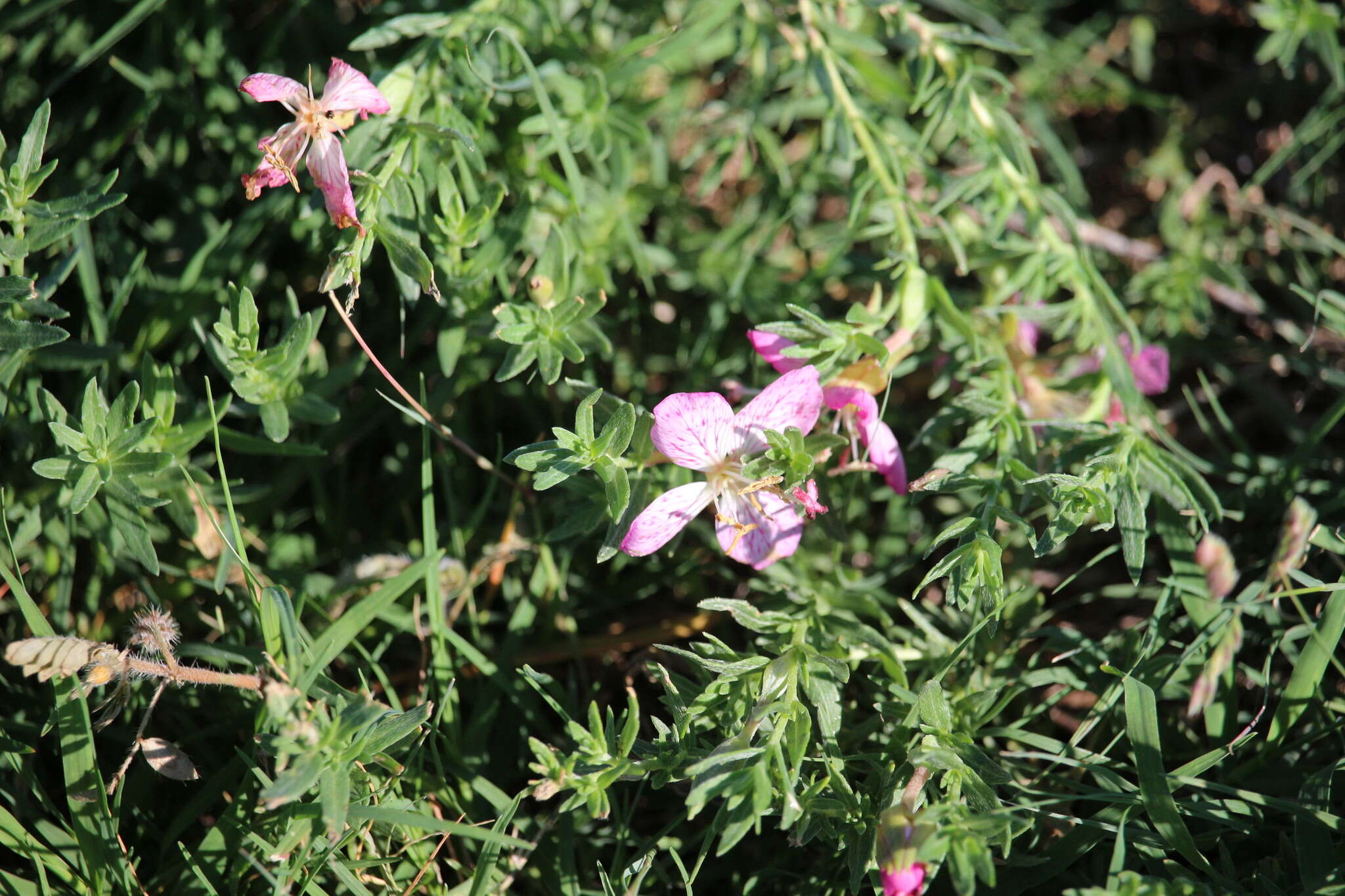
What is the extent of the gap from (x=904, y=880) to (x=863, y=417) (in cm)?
88

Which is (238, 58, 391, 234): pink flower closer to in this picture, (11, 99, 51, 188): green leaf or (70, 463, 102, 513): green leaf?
(11, 99, 51, 188): green leaf

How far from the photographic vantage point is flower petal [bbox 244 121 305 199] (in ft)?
5.98

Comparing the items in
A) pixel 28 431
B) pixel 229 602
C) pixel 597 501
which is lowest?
pixel 229 602

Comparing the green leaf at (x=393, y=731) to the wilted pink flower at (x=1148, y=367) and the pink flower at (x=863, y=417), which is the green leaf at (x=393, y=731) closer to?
the pink flower at (x=863, y=417)

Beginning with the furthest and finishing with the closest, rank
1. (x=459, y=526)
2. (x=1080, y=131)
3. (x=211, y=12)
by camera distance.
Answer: (x=1080, y=131) → (x=211, y=12) → (x=459, y=526)

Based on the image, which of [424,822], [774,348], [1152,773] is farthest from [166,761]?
[1152,773]

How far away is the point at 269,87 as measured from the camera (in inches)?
68.0

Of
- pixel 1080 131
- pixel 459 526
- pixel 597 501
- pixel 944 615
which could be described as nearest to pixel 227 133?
pixel 459 526

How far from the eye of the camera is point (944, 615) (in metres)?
2.30

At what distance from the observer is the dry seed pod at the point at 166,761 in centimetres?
176

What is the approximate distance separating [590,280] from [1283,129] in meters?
2.49

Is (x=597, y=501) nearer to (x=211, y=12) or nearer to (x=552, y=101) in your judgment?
(x=552, y=101)

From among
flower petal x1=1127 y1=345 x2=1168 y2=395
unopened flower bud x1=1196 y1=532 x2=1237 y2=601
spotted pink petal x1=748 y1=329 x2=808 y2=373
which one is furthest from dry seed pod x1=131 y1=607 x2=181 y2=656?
flower petal x1=1127 y1=345 x2=1168 y2=395

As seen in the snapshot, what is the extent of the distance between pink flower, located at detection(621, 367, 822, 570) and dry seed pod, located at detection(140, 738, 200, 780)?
3.06 ft
